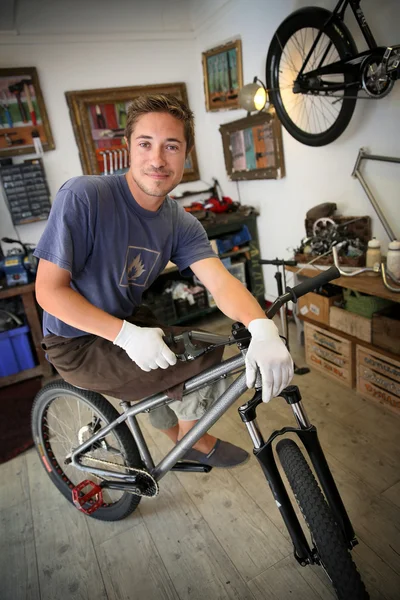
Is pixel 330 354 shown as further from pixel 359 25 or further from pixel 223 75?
pixel 223 75

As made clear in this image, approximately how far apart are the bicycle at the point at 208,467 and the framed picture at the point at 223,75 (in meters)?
2.56

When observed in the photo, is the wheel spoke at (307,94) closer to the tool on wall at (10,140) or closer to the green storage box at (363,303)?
the green storage box at (363,303)

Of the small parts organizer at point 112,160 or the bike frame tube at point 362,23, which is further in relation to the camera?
the small parts organizer at point 112,160

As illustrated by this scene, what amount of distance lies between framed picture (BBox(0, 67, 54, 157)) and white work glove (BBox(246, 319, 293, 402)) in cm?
279

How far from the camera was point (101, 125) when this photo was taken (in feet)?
10.3

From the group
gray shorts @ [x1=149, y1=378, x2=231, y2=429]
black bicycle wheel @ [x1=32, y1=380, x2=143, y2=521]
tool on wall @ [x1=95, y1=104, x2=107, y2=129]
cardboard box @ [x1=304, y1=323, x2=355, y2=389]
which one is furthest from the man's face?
tool on wall @ [x1=95, y1=104, x2=107, y2=129]

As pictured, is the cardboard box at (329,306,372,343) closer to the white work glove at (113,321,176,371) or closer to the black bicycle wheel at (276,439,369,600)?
the black bicycle wheel at (276,439,369,600)

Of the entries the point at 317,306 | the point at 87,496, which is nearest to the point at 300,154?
the point at 317,306

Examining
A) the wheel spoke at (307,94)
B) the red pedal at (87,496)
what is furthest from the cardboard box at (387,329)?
the red pedal at (87,496)

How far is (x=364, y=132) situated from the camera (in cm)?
208

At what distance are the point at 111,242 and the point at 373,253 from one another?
1.49 meters

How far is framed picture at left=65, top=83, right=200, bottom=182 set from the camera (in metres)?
3.05

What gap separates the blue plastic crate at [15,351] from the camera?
268cm

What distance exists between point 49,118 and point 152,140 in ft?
7.46
